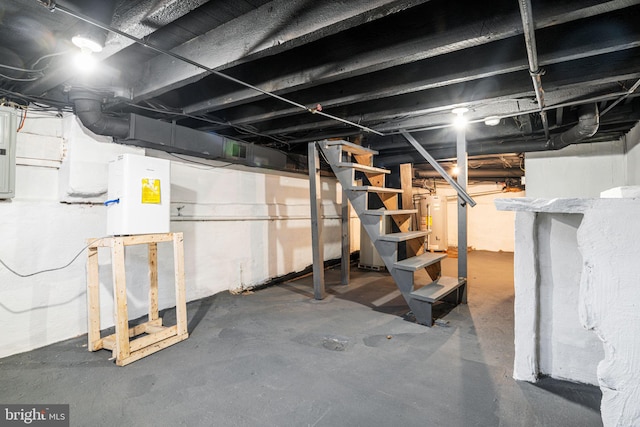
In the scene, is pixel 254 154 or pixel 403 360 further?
pixel 254 154

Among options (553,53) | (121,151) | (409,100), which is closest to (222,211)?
(121,151)

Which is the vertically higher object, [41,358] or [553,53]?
[553,53]

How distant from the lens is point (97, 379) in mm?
1896

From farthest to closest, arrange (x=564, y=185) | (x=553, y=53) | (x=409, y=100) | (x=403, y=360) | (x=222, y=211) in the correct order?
(x=564, y=185) < (x=222, y=211) < (x=409, y=100) < (x=403, y=360) < (x=553, y=53)

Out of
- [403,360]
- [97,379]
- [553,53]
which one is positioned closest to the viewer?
[553,53]

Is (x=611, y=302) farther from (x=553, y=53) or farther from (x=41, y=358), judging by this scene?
(x=41, y=358)

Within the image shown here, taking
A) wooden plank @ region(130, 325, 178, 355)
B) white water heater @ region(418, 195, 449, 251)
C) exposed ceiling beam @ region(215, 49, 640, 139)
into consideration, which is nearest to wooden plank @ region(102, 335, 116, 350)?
wooden plank @ region(130, 325, 178, 355)

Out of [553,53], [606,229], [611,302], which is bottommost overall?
[611,302]

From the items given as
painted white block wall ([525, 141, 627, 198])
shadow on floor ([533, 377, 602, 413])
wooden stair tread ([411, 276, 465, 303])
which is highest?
painted white block wall ([525, 141, 627, 198])

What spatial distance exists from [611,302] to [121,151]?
3.71 metres

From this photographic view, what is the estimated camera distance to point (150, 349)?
223cm

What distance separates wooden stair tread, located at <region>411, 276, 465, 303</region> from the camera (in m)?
2.68

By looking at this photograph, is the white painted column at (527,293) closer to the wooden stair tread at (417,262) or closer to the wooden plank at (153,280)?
the wooden stair tread at (417,262)

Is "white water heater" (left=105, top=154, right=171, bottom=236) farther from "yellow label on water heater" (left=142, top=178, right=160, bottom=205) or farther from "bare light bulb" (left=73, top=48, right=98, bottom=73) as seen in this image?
"bare light bulb" (left=73, top=48, right=98, bottom=73)
